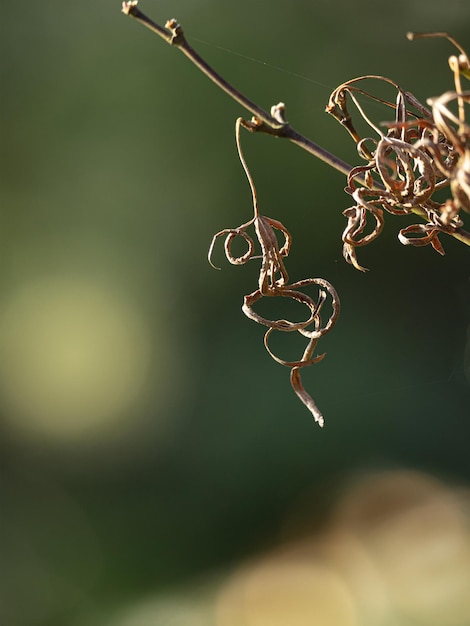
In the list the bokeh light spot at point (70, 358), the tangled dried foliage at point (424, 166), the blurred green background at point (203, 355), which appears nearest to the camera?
the tangled dried foliage at point (424, 166)

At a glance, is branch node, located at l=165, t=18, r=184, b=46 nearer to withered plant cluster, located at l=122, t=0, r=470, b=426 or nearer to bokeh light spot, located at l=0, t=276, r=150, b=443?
withered plant cluster, located at l=122, t=0, r=470, b=426

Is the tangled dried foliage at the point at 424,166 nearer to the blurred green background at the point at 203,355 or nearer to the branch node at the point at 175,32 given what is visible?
the branch node at the point at 175,32

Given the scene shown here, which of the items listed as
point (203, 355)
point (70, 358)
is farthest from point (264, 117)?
point (70, 358)

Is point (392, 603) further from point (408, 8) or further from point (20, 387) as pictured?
point (408, 8)

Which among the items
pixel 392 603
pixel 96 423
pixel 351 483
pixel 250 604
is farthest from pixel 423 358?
pixel 96 423

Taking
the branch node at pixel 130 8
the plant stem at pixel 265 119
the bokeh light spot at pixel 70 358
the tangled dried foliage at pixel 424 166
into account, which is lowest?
the tangled dried foliage at pixel 424 166

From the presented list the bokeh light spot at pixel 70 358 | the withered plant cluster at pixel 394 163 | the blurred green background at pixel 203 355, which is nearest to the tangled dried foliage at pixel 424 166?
the withered plant cluster at pixel 394 163

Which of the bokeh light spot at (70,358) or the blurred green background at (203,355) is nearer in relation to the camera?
the blurred green background at (203,355)

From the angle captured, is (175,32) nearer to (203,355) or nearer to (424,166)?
(424,166)

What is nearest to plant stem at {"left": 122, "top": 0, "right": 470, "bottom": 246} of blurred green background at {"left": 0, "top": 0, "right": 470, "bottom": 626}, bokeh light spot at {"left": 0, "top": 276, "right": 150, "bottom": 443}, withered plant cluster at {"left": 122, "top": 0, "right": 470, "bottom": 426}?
withered plant cluster at {"left": 122, "top": 0, "right": 470, "bottom": 426}
